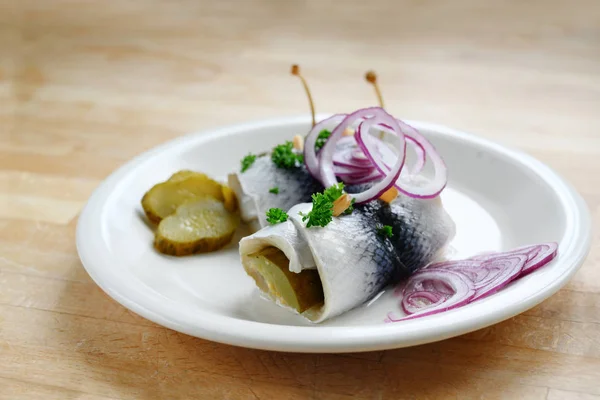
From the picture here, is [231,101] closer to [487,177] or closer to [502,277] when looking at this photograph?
[487,177]

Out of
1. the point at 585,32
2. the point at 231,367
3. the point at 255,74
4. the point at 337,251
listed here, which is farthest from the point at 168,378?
the point at 585,32

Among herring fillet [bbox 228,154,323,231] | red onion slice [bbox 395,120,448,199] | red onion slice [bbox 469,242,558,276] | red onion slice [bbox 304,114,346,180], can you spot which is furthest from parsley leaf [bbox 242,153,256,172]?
red onion slice [bbox 469,242,558,276]

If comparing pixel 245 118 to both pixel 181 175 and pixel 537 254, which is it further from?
pixel 537 254

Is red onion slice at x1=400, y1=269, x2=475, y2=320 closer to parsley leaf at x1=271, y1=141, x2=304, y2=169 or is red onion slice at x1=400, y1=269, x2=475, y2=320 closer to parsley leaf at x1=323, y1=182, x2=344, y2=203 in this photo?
parsley leaf at x1=323, y1=182, x2=344, y2=203

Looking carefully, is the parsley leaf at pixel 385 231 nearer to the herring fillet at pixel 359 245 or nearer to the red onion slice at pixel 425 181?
the herring fillet at pixel 359 245

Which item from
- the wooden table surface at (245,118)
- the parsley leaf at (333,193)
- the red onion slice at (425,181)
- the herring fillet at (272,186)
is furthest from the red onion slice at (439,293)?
the herring fillet at (272,186)
